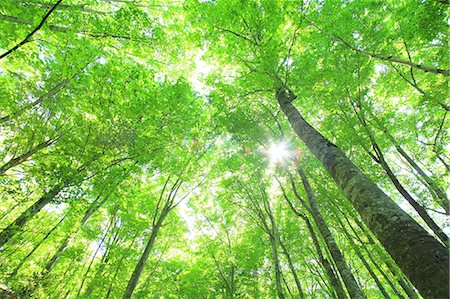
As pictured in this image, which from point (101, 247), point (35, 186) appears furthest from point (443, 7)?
point (101, 247)

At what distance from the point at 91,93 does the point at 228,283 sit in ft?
39.6

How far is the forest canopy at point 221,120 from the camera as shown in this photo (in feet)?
14.4

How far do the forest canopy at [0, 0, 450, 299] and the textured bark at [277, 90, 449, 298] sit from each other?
11mm

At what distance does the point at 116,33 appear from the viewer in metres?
6.93

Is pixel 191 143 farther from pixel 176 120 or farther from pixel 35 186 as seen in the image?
pixel 35 186

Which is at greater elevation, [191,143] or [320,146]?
[191,143]

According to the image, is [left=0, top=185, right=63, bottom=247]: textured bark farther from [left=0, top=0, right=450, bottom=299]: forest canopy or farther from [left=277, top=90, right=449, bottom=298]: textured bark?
[left=277, top=90, right=449, bottom=298]: textured bark

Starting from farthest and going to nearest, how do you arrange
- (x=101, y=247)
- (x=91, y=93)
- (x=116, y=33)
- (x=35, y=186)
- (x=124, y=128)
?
(x=101, y=247) < (x=116, y=33) < (x=91, y=93) < (x=124, y=128) < (x=35, y=186)

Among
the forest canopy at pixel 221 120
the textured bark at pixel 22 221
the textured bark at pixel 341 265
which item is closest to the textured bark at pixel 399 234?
the forest canopy at pixel 221 120

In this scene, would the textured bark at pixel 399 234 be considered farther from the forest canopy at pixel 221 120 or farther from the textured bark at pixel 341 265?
the textured bark at pixel 341 265

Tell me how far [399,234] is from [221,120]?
582 centimetres

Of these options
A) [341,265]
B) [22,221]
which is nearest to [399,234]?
[341,265]

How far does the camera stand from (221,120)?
276 inches

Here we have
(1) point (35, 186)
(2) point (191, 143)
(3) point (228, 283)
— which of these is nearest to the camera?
(1) point (35, 186)
